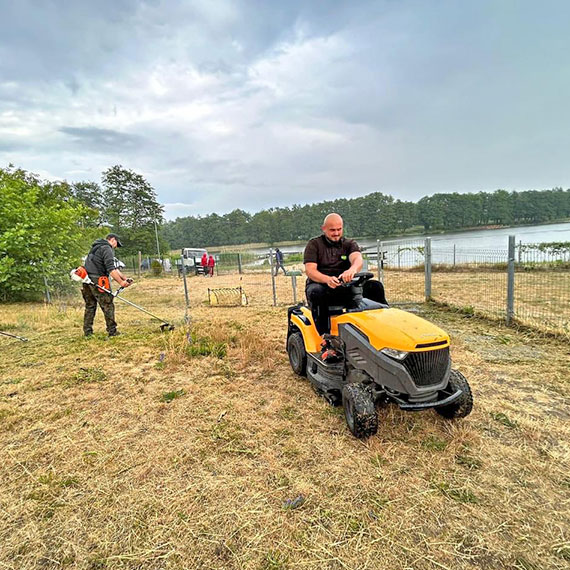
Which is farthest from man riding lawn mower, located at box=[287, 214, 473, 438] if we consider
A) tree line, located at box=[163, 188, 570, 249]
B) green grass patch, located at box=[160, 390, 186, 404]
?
tree line, located at box=[163, 188, 570, 249]

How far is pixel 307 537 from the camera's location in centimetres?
169

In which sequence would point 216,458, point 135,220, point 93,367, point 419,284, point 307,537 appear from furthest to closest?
point 135,220, point 419,284, point 93,367, point 216,458, point 307,537

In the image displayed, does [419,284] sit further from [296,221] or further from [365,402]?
[296,221]

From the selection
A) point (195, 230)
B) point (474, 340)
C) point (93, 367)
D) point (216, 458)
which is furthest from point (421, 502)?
point (195, 230)

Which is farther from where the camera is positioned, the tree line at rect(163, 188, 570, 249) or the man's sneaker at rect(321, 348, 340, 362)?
the tree line at rect(163, 188, 570, 249)

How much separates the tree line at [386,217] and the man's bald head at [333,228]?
3787 cm

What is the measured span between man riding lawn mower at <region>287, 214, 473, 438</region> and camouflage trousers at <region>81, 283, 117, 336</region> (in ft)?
12.1

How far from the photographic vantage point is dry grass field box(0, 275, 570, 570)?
1.62m

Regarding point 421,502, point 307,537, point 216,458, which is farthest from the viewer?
point 216,458

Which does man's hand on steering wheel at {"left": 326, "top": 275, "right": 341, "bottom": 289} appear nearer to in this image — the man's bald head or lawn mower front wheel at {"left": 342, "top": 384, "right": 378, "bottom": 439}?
the man's bald head

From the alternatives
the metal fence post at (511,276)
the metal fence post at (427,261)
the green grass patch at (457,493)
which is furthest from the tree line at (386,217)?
the green grass patch at (457,493)

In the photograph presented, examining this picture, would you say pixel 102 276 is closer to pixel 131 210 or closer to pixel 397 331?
pixel 397 331

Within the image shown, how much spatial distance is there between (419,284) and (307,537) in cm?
1047

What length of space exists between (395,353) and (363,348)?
27cm
